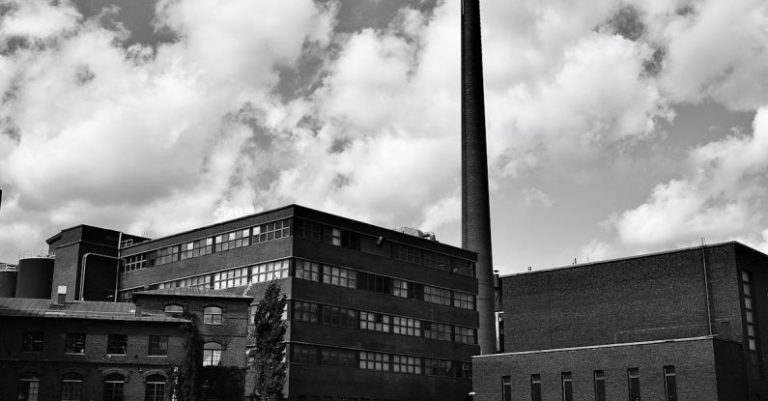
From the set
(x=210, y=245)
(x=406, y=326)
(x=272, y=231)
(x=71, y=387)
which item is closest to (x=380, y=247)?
(x=406, y=326)

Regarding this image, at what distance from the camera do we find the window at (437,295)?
246 ft

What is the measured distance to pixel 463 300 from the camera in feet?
258

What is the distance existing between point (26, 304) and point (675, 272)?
155 ft

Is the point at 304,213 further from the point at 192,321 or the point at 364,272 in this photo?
the point at 192,321

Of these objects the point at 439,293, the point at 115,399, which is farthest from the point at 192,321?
the point at 439,293

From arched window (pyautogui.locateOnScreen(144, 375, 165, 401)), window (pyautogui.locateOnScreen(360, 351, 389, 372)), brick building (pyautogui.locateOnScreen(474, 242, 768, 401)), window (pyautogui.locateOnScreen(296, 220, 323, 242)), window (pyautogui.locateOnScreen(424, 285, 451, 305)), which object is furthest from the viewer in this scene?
window (pyautogui.locateOnScreen(424, 285, 451, 305))

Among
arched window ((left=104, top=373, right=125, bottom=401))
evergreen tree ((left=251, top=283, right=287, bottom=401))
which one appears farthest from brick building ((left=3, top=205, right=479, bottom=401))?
arched window ((left=104, top=373, right=125, bottom=401))

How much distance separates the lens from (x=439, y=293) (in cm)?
7619

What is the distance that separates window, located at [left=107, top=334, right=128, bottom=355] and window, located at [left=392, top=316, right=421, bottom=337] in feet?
76.1

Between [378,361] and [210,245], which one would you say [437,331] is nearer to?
[378,361]

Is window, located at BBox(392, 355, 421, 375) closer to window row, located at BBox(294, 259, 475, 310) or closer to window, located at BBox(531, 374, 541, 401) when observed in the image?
window row, located at BBox(294, 259, 475, 310)

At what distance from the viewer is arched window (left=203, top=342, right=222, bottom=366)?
56688 millimetres

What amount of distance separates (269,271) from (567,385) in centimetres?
2292

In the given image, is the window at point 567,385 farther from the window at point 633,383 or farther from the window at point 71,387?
the window at point 71,387
